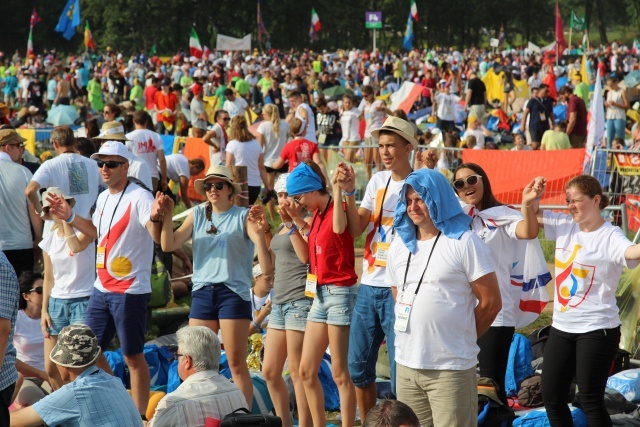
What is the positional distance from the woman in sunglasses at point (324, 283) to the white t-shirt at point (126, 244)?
1.14 meters

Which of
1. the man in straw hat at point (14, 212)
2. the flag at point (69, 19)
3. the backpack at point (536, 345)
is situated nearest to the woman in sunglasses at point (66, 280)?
the man in straw hat at point (14, 212)

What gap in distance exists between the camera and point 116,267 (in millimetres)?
6465

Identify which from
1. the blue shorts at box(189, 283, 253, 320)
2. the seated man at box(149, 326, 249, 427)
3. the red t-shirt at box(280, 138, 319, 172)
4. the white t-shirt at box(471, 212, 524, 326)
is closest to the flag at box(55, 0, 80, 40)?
the red t-shirt at box(280, 138, 319, 172)

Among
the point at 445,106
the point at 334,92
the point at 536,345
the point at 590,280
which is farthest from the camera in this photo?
the point at 334,92

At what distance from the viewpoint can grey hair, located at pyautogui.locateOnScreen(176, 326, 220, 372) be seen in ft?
16.1

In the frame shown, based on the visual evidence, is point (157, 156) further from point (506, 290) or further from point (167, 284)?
point (506, 290)

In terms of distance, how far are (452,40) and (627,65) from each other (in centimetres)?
3566

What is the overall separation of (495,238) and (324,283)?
101 cm

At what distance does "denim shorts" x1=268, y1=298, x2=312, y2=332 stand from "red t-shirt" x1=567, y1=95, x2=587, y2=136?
1271 centimetres

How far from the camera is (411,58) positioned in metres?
46.3

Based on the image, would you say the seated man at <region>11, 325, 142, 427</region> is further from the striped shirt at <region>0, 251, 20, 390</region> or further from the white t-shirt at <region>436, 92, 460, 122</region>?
the white t-shirt at <region>436, 92, 460, 122</region>

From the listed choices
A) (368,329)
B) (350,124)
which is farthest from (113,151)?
(350,124)

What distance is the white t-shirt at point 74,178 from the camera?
27.1 feet

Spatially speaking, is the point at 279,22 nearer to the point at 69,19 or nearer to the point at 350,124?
the point at 69,19
